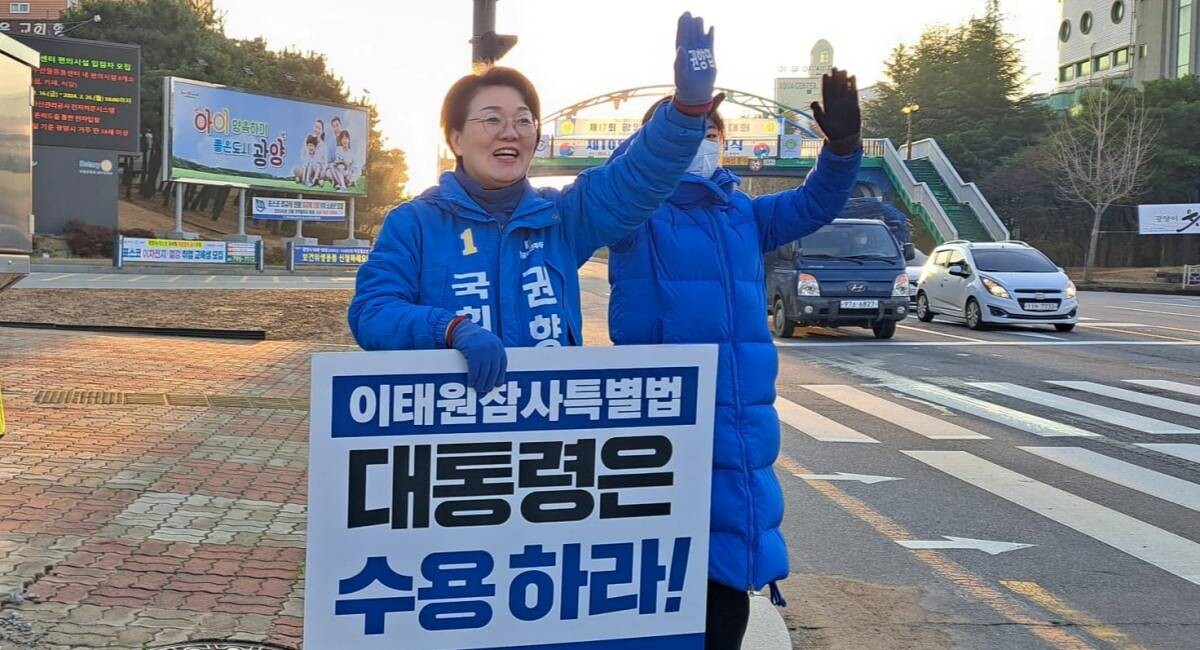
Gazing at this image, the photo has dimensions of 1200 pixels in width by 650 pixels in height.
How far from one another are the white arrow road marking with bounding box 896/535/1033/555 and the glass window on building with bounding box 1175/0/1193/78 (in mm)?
62763

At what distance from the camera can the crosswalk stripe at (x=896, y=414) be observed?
8.99 meters

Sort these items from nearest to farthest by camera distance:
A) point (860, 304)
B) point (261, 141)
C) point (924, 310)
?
point (860, 304) < point (924, 310) < point (261, 141)

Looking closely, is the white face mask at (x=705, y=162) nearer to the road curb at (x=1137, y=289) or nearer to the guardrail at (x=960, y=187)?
the road curb at (x=1137, y=289)

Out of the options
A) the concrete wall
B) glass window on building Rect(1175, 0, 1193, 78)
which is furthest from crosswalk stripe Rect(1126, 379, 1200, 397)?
glass window on building Rect(1175, 0, 1193, 78)

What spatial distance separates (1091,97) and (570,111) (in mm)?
31010

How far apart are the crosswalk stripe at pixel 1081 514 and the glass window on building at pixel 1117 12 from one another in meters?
72.7

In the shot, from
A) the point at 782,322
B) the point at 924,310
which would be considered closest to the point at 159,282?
the point at 782,322

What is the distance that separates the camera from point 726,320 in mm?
2896

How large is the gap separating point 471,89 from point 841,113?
3.48 feet

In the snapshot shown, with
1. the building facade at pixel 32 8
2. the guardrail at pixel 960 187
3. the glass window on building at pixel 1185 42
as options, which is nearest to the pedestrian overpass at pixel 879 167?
the guardrail at pixel 960 187

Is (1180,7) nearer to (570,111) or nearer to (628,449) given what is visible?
(570,111)

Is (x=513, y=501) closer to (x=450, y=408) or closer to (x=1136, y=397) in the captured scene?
(x=450, y=408)

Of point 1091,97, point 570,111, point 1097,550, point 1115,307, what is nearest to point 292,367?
point 1097,550

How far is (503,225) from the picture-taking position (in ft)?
8.80
